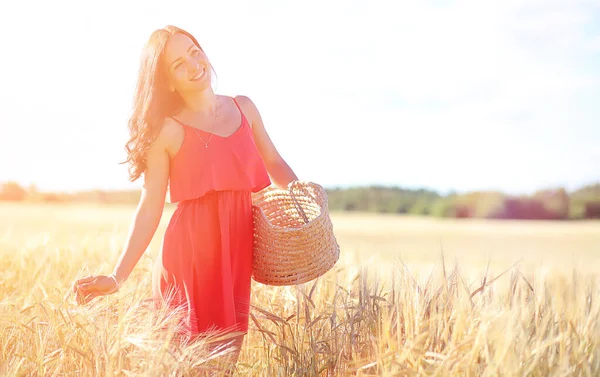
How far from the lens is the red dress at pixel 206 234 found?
2531mm

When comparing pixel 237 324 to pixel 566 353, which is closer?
pixel 566 353

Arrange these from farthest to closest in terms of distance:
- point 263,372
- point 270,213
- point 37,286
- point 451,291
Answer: point 37,286, point 270,213, point 263,372, point 451,291

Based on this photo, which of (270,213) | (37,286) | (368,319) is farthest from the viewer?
(37,286)

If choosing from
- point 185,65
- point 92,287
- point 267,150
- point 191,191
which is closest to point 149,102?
point 185,65

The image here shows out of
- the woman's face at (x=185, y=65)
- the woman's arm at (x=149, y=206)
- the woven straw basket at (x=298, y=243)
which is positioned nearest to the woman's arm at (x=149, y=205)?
the woman's arm at (x=149, y=206)

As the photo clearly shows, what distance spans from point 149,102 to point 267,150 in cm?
56

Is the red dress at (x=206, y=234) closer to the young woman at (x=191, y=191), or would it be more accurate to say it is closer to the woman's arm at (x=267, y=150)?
the young woman at (x=191, y=191)

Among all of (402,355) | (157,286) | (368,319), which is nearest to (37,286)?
(157,286)

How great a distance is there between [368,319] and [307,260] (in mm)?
308

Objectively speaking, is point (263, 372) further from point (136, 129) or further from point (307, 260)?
point (136, 129)

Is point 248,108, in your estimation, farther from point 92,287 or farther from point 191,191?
point 92,287

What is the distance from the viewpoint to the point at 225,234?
2.54m

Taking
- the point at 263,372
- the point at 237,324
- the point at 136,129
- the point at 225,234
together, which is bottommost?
the point at 263,372

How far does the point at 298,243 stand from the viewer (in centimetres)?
242
